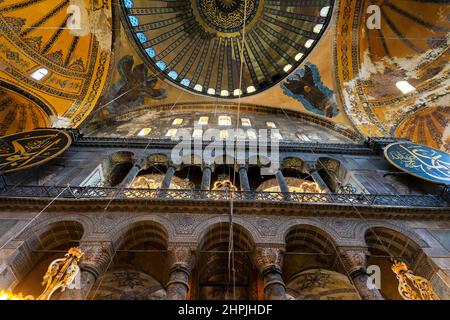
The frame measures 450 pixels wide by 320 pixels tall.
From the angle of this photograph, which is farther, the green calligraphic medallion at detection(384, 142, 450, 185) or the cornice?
the green calligraphic medallion at detection(384, 142, 450, 185)

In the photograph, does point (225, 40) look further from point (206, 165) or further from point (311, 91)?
point (206, 165)

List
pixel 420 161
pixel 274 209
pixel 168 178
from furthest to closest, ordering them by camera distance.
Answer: pixel 168 178
pixel 420 161
pixel 274 209

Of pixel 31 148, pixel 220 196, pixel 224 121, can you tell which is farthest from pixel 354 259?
pixel 224 121

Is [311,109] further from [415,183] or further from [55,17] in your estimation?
[55,17]

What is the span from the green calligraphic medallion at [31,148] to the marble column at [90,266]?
10.1ft

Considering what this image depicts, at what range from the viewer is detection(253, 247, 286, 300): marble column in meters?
5.33

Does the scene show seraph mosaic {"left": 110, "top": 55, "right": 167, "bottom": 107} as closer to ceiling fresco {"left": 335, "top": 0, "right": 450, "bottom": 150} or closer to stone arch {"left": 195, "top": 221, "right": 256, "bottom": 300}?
stone arch {"left": 195, "top": 221, "right": 256, "bottom": 300}

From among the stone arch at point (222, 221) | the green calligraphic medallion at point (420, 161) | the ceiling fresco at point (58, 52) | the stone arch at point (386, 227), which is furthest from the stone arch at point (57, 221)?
the green calligraphic medallion at point (420, 161)

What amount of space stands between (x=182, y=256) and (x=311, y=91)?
10389 millimetres

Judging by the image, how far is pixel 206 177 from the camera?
885 centimetres

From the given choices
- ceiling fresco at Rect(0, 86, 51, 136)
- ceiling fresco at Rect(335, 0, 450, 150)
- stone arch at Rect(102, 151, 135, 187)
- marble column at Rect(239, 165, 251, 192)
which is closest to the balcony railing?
marble column at Rect(239, 165, 251, 192)

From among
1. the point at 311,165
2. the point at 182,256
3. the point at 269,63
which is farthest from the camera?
the point at 269,63

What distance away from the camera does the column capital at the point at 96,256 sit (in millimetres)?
5547

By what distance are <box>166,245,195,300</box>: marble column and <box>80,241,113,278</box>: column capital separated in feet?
4.31
